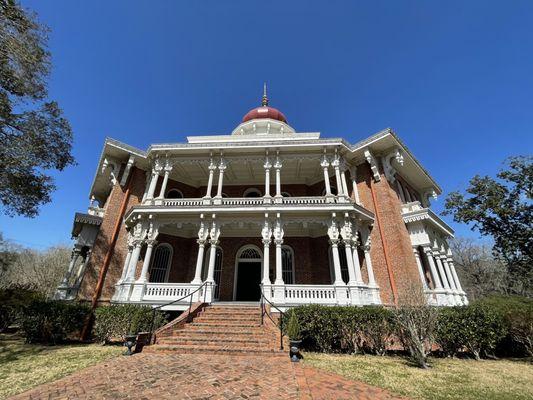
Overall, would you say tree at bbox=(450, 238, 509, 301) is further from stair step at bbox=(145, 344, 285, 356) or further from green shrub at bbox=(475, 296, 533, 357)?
stair step at bbox=(145, 344, 285, 356)

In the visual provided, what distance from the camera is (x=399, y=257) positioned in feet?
43.3

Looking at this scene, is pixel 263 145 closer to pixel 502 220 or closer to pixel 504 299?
pixel 504 299

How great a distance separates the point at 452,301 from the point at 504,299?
4093mm

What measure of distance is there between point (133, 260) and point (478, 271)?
129 ft

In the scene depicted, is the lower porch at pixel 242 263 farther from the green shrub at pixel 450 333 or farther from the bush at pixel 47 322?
the green shrub at pixel 450 333

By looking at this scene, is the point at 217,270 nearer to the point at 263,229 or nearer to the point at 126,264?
the point at 263,229

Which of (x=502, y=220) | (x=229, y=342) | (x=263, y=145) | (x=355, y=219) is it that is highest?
(x=263, y=145)

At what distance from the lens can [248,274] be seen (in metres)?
16.3

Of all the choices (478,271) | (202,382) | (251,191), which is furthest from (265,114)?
(478,271)

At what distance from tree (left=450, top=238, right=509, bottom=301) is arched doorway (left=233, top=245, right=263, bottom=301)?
27101 mm

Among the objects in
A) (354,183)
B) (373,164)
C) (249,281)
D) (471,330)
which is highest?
(373,164)

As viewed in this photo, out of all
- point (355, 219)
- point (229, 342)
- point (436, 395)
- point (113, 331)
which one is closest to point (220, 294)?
point (113, 331)

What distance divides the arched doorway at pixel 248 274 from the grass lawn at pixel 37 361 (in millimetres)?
7555

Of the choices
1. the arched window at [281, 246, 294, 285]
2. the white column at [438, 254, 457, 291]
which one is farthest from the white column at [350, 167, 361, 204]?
the white column at [438, 254, 457, 291]
